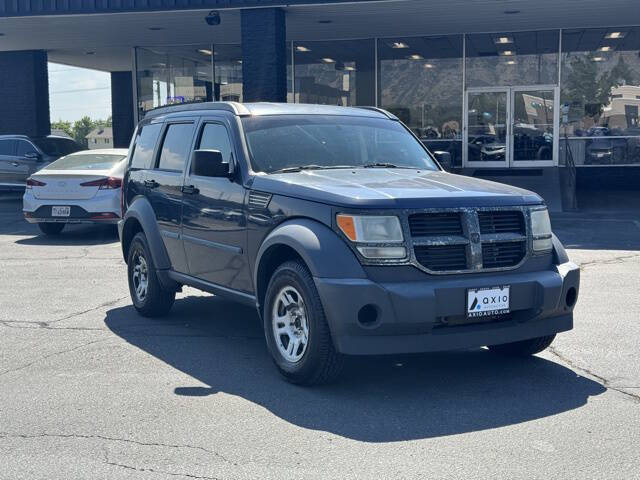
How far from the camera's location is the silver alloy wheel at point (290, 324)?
18.5 ft

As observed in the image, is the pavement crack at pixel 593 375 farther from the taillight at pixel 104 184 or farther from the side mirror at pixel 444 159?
the taillight at pixel 104 184

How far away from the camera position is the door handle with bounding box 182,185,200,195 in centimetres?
702

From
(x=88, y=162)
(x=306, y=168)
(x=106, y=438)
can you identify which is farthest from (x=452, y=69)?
(x=106, y=438)

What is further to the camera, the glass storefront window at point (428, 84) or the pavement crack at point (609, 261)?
the glass storefront window at point (428, 84)

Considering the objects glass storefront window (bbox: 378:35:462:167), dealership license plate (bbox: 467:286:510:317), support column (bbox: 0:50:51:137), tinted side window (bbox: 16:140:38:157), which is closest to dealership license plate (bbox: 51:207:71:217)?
tinted side window (bbox: 16:140:38:157)

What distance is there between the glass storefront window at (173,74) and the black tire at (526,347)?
2045cm

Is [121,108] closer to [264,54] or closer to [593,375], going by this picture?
[264,54]

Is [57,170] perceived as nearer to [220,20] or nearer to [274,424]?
[220,20]

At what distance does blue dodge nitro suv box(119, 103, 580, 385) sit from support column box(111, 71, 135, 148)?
88.4 feet

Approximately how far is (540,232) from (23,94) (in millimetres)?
23973

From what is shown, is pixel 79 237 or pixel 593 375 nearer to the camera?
pixel 593 375

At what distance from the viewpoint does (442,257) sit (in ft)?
17.9

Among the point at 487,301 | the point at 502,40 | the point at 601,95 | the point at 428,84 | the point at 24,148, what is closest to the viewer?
the point at 487,301

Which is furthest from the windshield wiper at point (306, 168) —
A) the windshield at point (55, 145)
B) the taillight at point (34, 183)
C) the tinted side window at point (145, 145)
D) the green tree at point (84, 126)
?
the green tree at point (84, 126)
